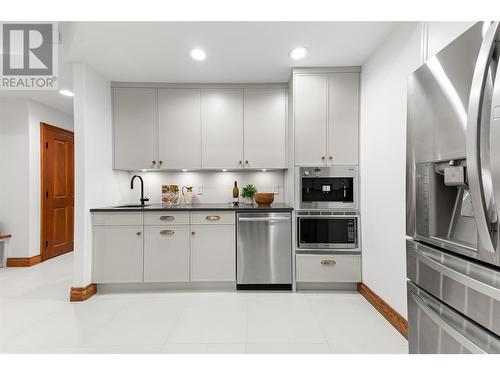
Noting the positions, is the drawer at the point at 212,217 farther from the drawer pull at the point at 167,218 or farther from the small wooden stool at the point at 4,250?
the small wooden stool at the point at 4,250

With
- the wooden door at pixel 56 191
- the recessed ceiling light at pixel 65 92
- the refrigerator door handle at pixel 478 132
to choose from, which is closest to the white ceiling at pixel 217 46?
the recessed ceiling light at pixel 65 92

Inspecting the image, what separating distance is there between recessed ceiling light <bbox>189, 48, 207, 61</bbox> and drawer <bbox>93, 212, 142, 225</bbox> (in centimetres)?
179

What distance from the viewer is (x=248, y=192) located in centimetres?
345

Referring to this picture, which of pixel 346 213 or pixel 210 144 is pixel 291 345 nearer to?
pixel 346 213

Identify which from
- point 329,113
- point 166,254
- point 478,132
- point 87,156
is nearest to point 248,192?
point 166,254

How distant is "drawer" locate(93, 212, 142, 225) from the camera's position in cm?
289

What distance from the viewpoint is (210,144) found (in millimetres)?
3340

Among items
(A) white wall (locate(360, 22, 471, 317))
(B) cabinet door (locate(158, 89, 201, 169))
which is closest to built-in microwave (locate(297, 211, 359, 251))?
(A) white wall (locate(360, 22, 471, 317))

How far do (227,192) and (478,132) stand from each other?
303cm

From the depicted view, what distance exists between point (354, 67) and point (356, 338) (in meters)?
2.69

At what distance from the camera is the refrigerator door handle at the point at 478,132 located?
0.80 metres

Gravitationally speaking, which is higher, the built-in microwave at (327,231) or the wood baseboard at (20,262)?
the built-in microwave at (327,231)

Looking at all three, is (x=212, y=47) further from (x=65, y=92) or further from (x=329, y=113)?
(x=65, y=92)

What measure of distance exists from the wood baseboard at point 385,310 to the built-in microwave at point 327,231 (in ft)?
1.46
